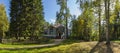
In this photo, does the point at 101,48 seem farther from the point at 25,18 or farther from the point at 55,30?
the point at 55,30

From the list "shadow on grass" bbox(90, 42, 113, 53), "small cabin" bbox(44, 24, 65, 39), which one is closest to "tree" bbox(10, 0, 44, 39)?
"small cabin" bbox(44, 24, 65, 39)

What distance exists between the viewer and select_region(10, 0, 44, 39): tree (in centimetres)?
5522

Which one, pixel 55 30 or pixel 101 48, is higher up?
pixel 55 30

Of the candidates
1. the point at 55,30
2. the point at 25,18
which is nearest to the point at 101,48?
the point at 25,18

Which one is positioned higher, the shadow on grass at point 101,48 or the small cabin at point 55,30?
the small cabin at point 55,30

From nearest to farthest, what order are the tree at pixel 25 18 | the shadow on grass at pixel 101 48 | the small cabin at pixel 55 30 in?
the shadow on grass at pixel 101 48
the tree at pixel 25 18
the small cabin at pixel 55 30

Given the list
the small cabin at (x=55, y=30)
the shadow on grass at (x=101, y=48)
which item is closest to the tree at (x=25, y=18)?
the small cabin at (x=55, y=30)

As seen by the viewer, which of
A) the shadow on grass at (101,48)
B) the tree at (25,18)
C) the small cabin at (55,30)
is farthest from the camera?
the small cabin at (55,30)

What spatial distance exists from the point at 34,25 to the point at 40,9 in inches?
170

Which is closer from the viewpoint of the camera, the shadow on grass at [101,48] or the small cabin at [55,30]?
the shadow on grass at [101,48]

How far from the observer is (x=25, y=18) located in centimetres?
5572

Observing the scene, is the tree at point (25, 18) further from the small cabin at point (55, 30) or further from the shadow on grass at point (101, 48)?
the shadow on grass at point (101, 48)

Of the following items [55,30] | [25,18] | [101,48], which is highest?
[25,18]

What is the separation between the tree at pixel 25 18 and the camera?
5522 cm
